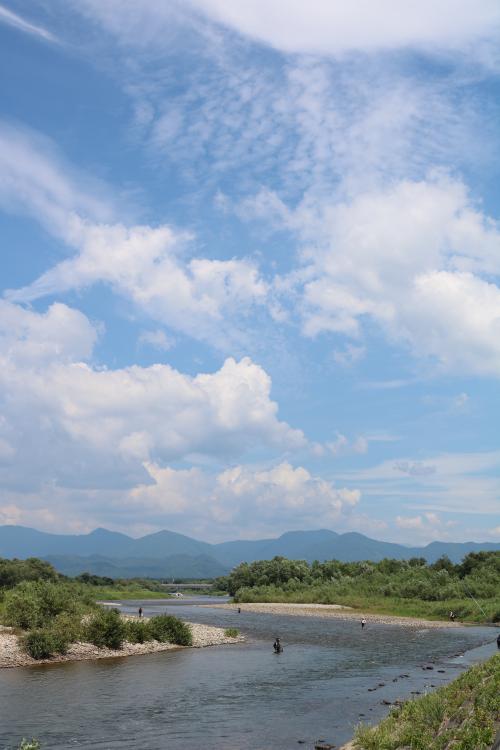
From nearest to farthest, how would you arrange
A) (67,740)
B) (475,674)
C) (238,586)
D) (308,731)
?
(67,740), (308,731), (475,674), (238,586)

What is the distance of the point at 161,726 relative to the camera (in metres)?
29.7

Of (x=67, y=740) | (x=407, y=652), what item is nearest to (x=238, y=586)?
(x=407, y=652)

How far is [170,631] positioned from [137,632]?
3751 millimetres

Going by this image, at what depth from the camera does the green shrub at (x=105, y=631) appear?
52.1 meters

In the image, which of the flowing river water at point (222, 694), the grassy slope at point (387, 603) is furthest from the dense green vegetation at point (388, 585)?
the flowing river water at point (222, 694)

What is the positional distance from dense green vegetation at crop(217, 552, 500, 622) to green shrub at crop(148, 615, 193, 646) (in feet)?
167

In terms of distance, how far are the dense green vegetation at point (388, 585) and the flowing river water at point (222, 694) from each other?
41501 millimetres

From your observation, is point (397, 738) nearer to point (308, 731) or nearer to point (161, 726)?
point (308, 731)

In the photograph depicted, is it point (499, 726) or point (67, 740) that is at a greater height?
point (499, 726)

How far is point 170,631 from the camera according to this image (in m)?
58.7

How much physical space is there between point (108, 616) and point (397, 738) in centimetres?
3648

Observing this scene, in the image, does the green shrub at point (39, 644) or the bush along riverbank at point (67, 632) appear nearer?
the green shrub at point (39, 644)

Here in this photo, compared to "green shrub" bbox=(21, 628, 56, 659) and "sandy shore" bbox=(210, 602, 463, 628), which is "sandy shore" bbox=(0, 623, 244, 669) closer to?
"green shrub" bbox=(21, 628, 56, 659)

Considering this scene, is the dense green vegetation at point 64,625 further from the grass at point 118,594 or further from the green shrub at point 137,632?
the grass at point 118,594
